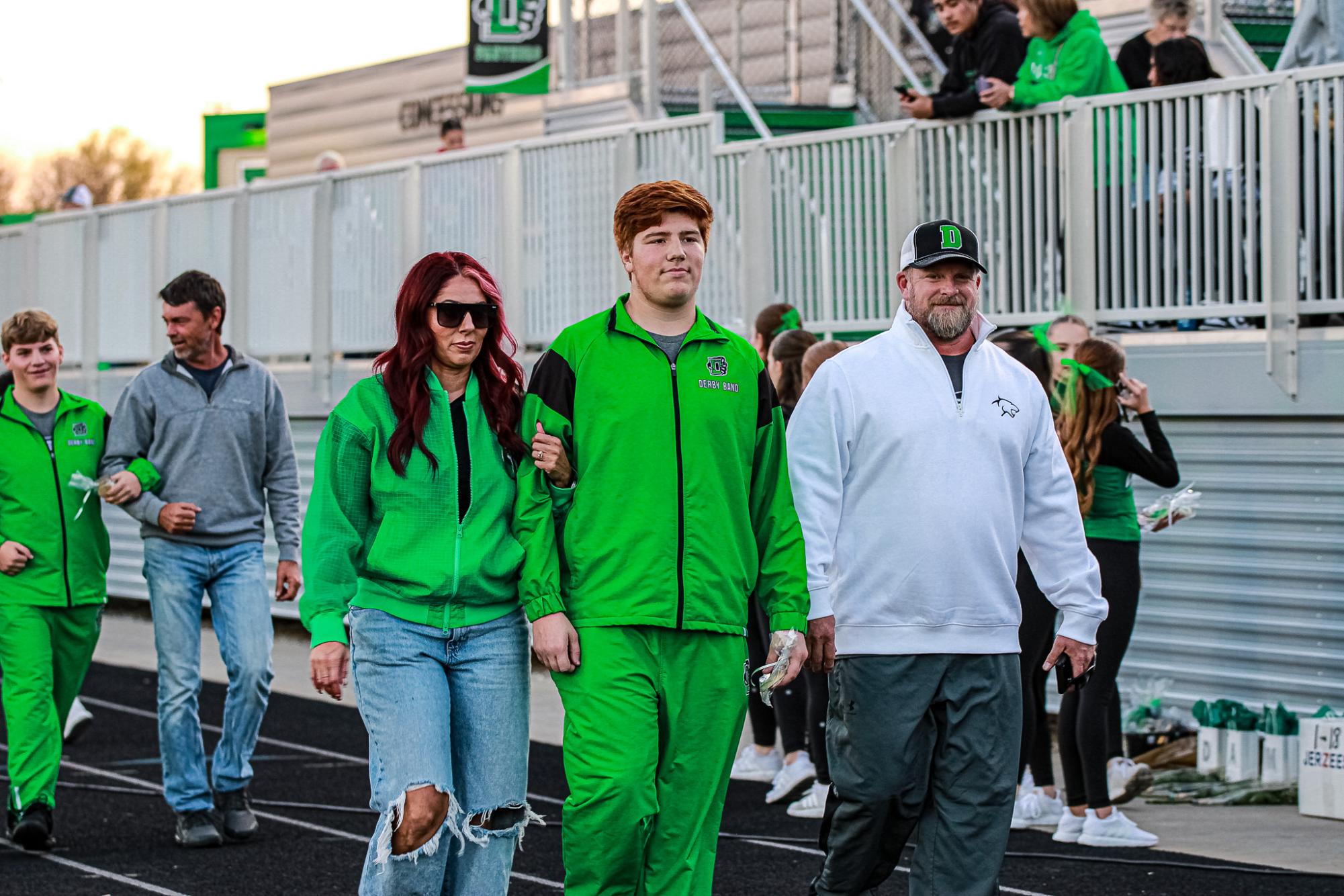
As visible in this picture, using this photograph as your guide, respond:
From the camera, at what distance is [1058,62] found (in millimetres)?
11148

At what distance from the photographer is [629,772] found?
5035 mm

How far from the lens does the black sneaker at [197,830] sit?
8102 millimetres

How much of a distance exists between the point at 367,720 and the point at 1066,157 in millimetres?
7004

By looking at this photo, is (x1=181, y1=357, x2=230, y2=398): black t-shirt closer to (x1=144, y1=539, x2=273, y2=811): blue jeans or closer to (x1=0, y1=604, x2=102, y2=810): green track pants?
(x1=144, y1=539, x2=273, y2=811): blue jeans

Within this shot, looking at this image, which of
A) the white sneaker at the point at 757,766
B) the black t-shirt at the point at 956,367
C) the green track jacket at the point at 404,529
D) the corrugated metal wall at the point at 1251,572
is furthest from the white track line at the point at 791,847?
the corrugated metal wall at the point at 1251,572

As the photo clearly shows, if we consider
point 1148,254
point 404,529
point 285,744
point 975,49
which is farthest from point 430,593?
point 975,49

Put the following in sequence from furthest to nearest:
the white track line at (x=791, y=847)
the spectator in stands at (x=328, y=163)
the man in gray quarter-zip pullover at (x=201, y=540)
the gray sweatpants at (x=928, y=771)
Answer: the spectator in stands at (x=328, y=163)
the man in gray quarter-zip pullover at (x=201, y=540)
the white track line at (x=791, y=847)
the gray sweatpants at (x=928, y=771)

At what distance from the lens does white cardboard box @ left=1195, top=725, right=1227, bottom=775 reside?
938 centimetres

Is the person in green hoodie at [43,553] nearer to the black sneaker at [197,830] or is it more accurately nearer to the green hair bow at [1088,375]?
the black sneaker at [197,830]

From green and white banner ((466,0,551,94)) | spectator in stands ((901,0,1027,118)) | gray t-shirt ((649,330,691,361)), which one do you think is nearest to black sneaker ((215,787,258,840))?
gray t-shirt ((649,330,691,361))

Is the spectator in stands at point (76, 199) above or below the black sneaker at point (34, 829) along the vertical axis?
above

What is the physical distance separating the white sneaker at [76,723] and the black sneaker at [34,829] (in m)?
3.16

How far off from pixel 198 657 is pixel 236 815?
0.67 meters

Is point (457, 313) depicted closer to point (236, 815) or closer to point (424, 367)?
point (424, 367)
